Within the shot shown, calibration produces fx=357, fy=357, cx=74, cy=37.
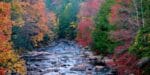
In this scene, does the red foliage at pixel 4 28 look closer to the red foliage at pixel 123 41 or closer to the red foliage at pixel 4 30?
the red foliage at pixel 4 30

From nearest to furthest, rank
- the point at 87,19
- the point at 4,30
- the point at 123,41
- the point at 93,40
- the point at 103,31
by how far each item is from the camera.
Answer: the point at 4,30 < the point at 123,41 < the point at 103,31 < the point at 93,40 < the point at 87,19

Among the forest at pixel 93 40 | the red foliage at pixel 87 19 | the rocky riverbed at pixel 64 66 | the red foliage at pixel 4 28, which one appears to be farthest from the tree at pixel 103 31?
the red foliage at pixel 4 28

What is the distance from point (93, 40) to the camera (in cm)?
5450

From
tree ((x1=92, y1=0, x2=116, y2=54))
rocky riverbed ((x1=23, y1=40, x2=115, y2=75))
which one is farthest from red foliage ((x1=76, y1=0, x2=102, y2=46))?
tree ((x1=92, y1=0, x2=116, y2=54))

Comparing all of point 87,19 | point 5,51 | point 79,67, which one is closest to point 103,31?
point 79,67

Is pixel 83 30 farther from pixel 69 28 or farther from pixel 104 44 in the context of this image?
pixel 69 28

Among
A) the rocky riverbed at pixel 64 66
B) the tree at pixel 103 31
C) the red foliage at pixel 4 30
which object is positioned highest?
the red foliage at pixel 4 30

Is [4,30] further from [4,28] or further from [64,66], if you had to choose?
[64,66]

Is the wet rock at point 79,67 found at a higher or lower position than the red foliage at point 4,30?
lower

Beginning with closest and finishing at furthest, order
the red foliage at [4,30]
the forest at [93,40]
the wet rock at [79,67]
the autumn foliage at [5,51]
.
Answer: the autumn foliage at [5,51] < the red foliage at [4,30] < the forest at [93,40] < the wet rock at [79,67]

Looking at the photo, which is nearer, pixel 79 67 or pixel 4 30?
pixel 4 30

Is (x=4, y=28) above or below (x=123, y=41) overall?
above

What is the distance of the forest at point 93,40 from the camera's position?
3013cm

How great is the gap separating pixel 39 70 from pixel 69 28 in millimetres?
55275
